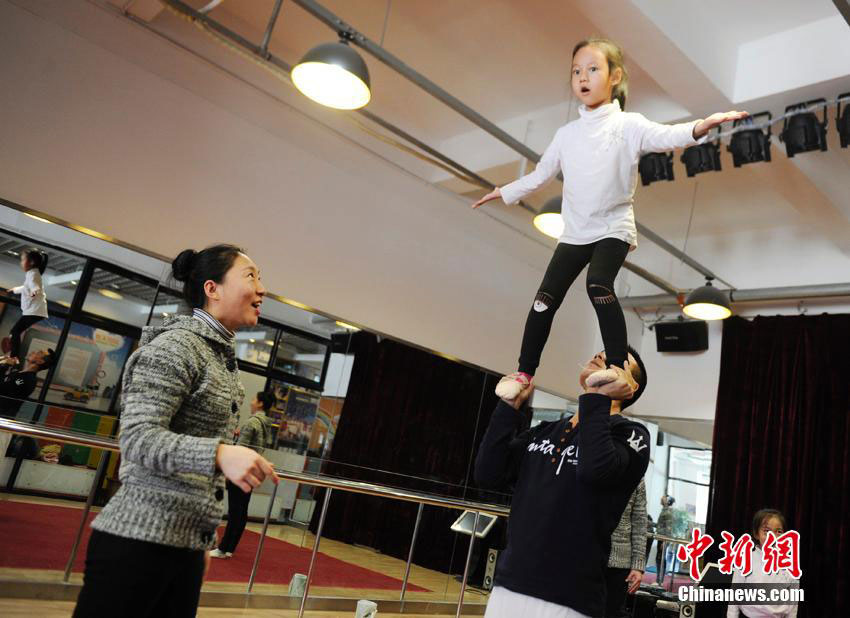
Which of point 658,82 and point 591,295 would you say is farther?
point 658,82

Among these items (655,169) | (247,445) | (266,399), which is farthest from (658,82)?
(247,445)

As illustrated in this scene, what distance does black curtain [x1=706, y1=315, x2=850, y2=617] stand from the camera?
6855mm

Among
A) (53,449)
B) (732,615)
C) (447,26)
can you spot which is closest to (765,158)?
(447,26)

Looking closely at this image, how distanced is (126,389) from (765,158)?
4.44 metres

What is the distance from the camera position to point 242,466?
1.39 m

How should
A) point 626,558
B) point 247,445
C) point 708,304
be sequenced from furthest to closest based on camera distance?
point 708,304 → point 247,445 → point 626,558

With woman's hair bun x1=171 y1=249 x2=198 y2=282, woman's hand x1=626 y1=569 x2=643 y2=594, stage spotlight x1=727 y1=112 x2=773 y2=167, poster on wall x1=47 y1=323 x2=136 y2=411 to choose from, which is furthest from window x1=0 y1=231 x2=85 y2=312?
stage spotlight x1=727 y1=112 x2=773 y2=167

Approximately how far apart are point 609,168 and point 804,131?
3.06m

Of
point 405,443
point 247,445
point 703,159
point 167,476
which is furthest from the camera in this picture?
point 405,443

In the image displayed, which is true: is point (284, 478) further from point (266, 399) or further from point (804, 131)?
point (804, 131)

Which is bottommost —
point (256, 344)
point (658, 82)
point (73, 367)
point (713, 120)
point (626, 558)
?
point (626, 558)

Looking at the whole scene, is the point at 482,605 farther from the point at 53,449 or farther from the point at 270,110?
the point at 270,110

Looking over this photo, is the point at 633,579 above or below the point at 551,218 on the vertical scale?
below

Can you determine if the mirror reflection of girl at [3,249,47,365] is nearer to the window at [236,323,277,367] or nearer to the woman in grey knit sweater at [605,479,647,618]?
the window at [236,323,277,367]
